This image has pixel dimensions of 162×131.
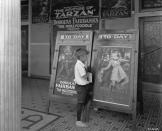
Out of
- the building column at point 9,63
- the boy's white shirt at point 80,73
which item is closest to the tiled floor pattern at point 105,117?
the boy's white shirt at point 80,73

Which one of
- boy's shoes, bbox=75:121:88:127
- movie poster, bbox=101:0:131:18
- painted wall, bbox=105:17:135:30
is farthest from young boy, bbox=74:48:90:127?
movie poster, bbox=101:0:131:18

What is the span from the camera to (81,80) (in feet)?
12.3

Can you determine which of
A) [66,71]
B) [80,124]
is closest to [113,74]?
[66,71]

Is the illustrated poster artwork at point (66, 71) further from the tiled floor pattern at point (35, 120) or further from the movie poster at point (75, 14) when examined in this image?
the movie poster at point (75, 14)

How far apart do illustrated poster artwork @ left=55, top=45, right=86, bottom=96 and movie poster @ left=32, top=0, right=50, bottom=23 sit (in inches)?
166

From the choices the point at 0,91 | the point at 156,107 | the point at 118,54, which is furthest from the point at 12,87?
the point at 156,107

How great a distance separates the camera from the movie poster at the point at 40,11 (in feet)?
26.7

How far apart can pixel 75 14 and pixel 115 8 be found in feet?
5.10

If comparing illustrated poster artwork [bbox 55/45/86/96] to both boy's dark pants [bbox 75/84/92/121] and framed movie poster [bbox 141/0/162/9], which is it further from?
framed movie poster [bbox 141/0/162/9]

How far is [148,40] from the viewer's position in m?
6.39

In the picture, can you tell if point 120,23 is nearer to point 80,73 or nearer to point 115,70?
point 115,70

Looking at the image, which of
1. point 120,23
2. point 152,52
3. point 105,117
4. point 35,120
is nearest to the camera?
point 35,120

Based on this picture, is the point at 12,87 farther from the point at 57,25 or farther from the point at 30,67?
the point at 30,67

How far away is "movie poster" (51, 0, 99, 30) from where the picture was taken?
23.4ft
